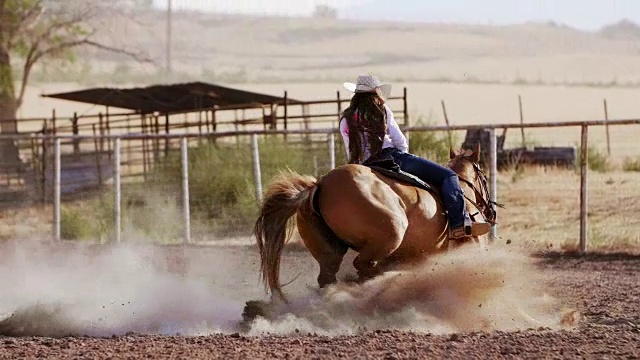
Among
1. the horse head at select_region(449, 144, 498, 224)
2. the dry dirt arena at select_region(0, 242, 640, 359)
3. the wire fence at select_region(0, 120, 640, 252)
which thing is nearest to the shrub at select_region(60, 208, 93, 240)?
the wire fence at select_region(0, 120, 640, 252)

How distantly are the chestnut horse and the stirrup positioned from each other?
0.32 feet

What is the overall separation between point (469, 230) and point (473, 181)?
0.91 meters

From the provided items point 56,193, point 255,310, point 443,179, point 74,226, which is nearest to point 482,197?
point 443,179

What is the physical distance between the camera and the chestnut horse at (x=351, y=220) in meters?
8.19

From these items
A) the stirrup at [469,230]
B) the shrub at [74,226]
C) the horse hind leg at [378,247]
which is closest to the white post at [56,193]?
the shrub at [74,226]

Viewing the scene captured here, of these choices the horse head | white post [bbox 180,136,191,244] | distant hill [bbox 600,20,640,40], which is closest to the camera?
the horse head

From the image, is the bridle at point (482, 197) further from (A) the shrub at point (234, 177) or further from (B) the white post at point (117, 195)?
(B) the white post at point (117, 195)

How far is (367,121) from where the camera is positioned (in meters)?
8.63

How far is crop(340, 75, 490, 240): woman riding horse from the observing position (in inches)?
339

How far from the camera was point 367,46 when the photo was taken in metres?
114

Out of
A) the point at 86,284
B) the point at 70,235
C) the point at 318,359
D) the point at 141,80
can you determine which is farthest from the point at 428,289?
the point at 141,80

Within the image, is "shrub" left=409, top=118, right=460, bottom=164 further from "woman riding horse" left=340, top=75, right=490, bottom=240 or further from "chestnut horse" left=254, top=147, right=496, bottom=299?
"chestnut horse" left=254, top=147, right=496, bottom=299

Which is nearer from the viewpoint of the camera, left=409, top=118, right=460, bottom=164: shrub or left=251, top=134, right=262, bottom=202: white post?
left=251, top=134, right=262, bottom=202: white post

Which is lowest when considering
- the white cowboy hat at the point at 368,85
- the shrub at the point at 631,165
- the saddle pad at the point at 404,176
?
the shrub at the point at 631,165
